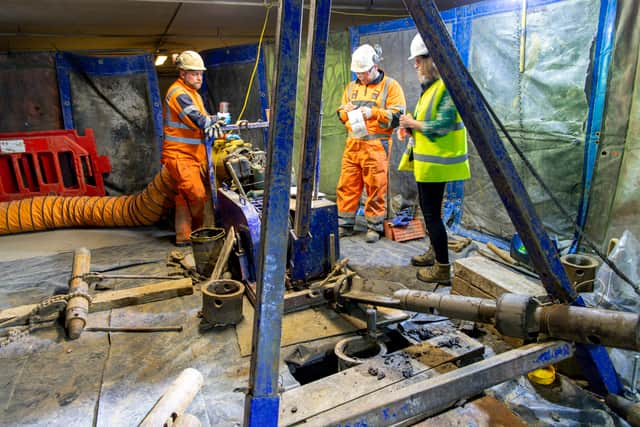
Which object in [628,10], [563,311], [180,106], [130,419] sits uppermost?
[628,10]

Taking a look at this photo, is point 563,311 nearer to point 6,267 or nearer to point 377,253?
point 377,253

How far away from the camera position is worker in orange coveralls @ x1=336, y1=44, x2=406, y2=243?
15.1ft

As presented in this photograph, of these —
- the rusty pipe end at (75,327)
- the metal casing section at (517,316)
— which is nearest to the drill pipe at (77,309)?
the rusty pipe end at (75,327)

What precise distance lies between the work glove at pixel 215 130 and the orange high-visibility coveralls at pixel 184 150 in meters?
0.23

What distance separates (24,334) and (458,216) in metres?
4.58

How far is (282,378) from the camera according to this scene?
7.93ft

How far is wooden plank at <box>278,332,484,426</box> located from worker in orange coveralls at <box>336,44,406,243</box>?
259 cm

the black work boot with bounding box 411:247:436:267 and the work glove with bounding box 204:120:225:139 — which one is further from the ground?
the work glove with bounding box 204:120:225:139

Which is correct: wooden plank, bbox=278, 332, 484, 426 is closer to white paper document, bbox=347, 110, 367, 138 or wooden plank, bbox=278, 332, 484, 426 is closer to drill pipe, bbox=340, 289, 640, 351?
drill pipe, bbox=340, 289, 640, 351

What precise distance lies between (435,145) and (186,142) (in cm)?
270

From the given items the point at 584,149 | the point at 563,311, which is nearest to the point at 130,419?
the point at 563,311

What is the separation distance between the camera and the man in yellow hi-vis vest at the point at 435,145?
3434mm

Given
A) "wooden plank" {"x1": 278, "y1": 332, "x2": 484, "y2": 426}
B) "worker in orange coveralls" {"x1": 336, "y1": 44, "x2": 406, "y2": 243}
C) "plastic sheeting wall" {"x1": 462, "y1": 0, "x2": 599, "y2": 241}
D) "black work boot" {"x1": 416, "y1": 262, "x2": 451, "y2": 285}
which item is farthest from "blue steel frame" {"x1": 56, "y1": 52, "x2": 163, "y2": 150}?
"wooden plank" {"x1": 278, "y1": 332, "x2": 484, "y2": 426}

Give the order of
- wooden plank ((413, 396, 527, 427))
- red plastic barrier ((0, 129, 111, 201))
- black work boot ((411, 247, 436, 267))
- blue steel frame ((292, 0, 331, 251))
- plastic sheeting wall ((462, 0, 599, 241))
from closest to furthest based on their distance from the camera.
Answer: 1. wooden plank ((413, 396, 527, 427))
2. blue steel frame ((292, 0, 331, 251))
3. plastic sheeting wall ((462, 0, 599, 241))
4. black work boot ((411, 247, 436, 267))
5. red plastic barrier ((0, 129, 111, 201))
